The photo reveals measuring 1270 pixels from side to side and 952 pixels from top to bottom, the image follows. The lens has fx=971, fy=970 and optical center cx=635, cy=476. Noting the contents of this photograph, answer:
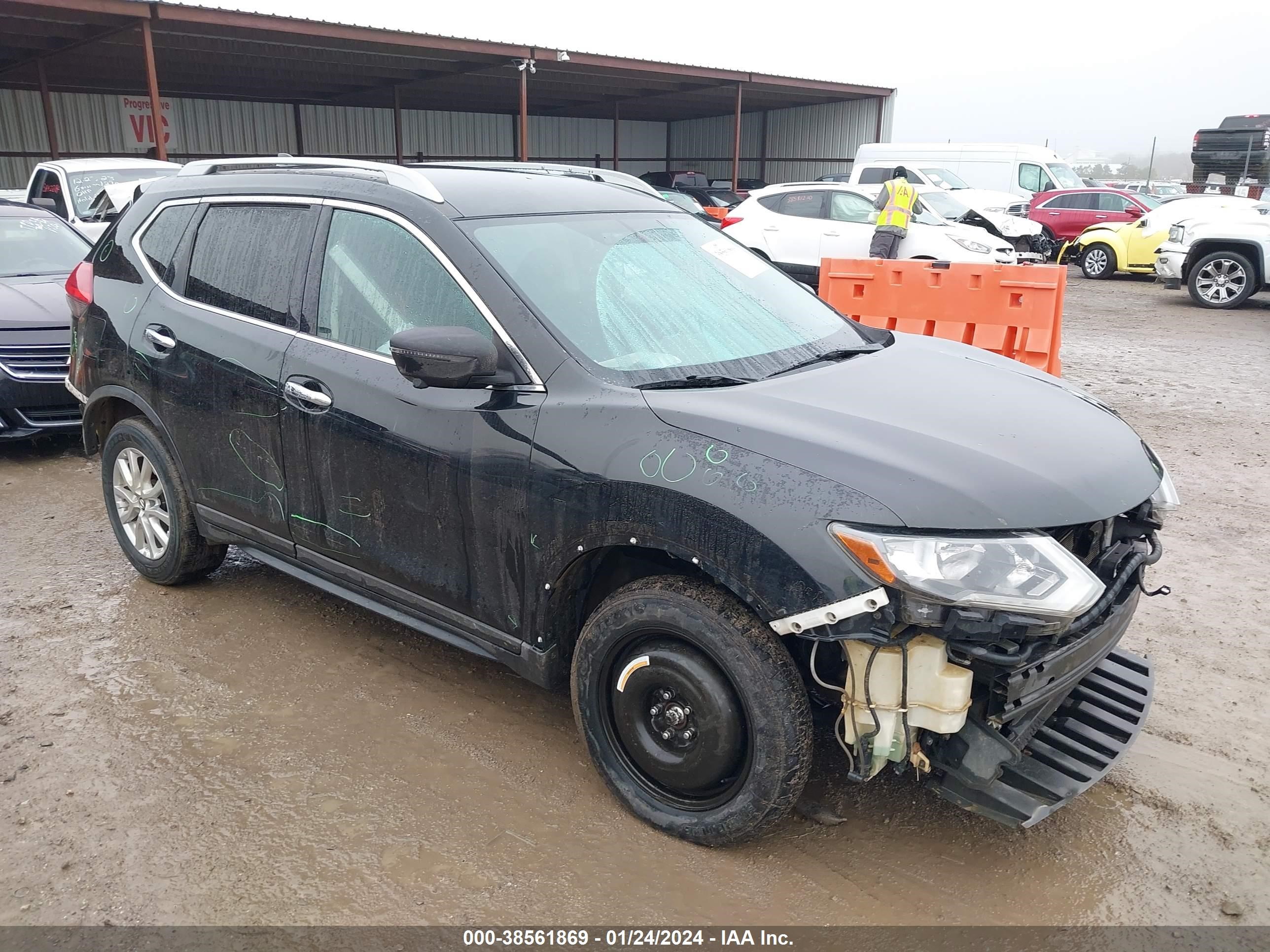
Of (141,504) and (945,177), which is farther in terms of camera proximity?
(945,177)

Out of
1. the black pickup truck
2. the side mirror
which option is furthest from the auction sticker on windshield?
the black pickup truck

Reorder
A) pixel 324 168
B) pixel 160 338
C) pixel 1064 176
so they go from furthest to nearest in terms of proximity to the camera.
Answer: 1. pixel 1064 176
2. pixel 160 338
3. pixel 324 168

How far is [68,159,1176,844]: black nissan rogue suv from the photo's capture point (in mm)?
2426

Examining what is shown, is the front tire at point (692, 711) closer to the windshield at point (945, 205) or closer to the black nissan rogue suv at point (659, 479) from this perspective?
the black nissan rogue suv at point (659, 479)

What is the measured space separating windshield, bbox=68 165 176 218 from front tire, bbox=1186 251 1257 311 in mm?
14181

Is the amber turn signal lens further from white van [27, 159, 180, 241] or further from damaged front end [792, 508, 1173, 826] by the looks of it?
white van [27, 159, 180, 241]

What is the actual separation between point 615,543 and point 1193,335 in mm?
11700

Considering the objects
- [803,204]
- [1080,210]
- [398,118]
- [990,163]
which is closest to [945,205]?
[803,204]

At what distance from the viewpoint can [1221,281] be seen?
1401cm

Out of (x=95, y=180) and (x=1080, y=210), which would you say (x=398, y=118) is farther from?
(x=1080, y=210)

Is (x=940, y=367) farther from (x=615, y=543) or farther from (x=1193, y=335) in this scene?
(x=1193, y=335)

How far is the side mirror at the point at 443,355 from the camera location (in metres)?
2.83

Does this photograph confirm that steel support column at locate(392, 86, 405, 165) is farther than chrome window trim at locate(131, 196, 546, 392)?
Yes

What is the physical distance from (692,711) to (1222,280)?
14439 millimetres
